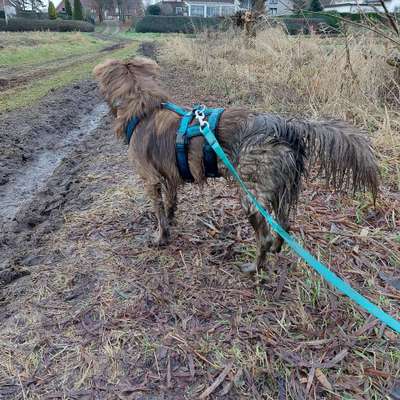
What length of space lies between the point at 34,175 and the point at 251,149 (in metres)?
4.42

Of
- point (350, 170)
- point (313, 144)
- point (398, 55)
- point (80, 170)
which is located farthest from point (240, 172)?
point (398, 55)

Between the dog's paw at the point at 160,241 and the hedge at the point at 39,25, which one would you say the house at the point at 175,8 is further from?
the dog's paw at the point at 160,241

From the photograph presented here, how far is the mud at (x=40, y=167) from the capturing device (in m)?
4.31

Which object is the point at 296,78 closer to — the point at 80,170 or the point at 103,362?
the point at 80,170

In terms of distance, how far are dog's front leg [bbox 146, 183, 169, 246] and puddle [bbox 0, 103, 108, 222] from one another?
87.6 inches

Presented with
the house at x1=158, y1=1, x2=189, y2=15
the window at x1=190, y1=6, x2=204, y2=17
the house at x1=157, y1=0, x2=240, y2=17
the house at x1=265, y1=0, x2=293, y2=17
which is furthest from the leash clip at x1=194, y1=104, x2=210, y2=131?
the window at x1=190, y1=6, x2=204, y2=17

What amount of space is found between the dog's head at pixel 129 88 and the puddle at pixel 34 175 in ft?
7.52

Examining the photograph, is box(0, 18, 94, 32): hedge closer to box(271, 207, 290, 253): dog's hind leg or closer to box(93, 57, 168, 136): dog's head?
box(93, 57, 168, 136): dog's head

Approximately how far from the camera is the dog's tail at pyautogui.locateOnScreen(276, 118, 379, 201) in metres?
2.61

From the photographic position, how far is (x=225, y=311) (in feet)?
9.92

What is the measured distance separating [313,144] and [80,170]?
4380 mm

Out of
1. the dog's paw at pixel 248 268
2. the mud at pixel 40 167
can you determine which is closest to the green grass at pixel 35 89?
the mud at pixel 40 167

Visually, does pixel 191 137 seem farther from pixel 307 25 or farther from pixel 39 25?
pixel 39 25

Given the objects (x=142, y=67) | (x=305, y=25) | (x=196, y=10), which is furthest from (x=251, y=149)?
(x=196, y=10)
